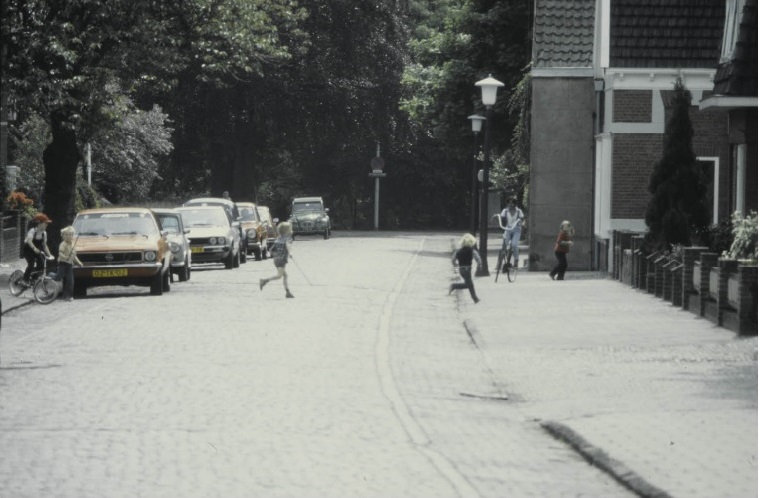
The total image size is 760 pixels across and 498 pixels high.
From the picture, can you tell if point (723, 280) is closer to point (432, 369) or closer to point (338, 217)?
point (432, 369)

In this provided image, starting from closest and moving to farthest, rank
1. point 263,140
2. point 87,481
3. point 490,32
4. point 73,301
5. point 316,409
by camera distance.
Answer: point 87,481
point 316,409
point 73,301
point 490,32
point 263,140

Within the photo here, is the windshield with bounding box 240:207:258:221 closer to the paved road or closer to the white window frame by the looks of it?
the white window frame

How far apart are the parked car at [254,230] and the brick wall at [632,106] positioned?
1484 cm

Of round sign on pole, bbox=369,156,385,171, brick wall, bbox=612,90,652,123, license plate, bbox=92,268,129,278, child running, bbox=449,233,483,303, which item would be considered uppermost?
brick wall, bbox=612,90,652,123

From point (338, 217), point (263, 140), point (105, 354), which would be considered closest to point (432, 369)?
point (105, 354)

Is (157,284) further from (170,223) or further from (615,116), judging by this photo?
(615,116)

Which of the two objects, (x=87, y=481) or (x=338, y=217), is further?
(x=338, y=217)

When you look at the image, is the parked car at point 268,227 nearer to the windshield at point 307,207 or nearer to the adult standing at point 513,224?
the windshield at point 307,207

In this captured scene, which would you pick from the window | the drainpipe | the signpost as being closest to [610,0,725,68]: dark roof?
the drainpipe

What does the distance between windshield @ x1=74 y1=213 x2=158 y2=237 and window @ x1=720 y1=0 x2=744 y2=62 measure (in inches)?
426

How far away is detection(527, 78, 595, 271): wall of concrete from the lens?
36.4 meters

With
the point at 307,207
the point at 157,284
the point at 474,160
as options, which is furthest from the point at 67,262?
the point at 307,207

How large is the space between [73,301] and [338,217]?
60439 millimetres

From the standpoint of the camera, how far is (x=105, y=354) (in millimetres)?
A: 16844
